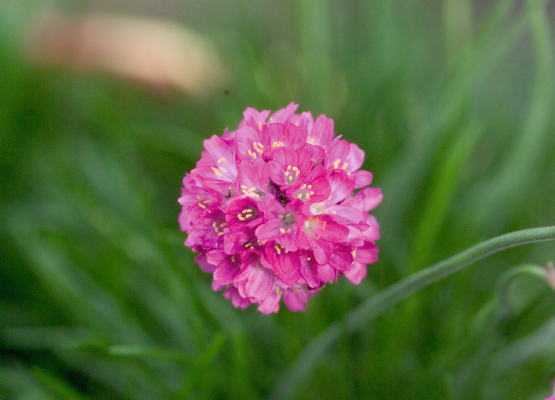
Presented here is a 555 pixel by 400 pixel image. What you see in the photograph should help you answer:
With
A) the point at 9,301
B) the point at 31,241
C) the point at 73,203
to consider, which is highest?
the point at 73,203

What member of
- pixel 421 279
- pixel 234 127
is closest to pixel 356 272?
pixel 421 279

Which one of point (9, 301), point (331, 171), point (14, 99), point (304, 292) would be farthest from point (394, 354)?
point (14, 99)

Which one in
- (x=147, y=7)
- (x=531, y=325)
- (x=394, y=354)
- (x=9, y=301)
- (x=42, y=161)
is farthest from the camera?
(x=147, y=7)

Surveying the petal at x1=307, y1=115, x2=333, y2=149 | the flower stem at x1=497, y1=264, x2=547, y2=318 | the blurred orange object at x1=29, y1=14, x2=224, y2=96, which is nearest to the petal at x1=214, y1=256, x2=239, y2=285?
the petal at x1=307, y1=115, x2=333, y2=149

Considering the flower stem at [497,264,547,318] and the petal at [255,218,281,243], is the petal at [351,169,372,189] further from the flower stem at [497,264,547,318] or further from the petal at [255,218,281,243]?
the flower stem at [497,264,547,318]

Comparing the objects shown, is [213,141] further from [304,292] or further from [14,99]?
[14,99]

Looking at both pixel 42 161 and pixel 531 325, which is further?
pixel 42 161
